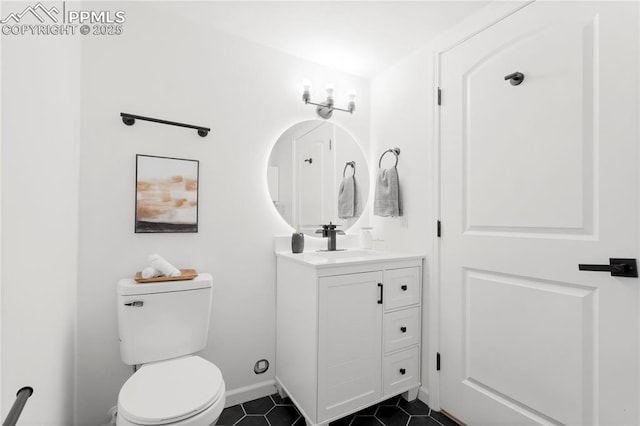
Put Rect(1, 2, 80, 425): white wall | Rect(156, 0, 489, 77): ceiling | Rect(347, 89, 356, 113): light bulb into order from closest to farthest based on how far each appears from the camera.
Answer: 1. Rect(1, 2, 80, 425): white wall
2. Rect(156, 0, 489, 77): ceiling
3. Rect(347, 89, 356, 113): light bulb

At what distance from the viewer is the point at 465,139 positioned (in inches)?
66.8

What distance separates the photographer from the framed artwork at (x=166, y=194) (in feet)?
5.34

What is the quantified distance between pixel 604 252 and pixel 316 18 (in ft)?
5.88

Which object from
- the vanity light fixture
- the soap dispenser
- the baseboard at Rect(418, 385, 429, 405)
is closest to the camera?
the baseboard at Rect(418, 385, 429, 405)

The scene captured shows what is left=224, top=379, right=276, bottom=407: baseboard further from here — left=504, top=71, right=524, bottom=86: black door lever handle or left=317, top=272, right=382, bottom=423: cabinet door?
left=504, top=71, right=524, bottom=86: black door lever handle

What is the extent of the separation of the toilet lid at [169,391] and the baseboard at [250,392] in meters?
0.60

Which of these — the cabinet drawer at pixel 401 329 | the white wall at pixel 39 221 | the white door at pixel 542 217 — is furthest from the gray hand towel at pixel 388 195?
the white wall at pixel 39 221

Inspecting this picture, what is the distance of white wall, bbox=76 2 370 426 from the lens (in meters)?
1.53

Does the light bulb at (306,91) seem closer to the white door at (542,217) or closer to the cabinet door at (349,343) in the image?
the white door at (542,217)

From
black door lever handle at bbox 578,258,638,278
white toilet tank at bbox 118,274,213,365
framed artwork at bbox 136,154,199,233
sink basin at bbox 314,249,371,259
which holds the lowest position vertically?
white toilet tank at bbox 118,274,213,365

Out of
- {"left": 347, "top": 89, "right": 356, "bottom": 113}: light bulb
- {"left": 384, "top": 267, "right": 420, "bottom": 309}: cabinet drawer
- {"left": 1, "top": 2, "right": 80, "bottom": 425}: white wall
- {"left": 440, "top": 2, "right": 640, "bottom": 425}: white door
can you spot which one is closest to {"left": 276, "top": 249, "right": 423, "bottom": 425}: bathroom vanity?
{"left": 384, "top": 267, "right": 420, "bottom": 309}: cabinet drawer

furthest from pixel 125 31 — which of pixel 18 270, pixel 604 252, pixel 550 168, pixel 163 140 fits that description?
pixel 604 252

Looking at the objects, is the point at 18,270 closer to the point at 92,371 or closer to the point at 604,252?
the point at 92,371

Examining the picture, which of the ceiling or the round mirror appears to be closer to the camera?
the ceiling
